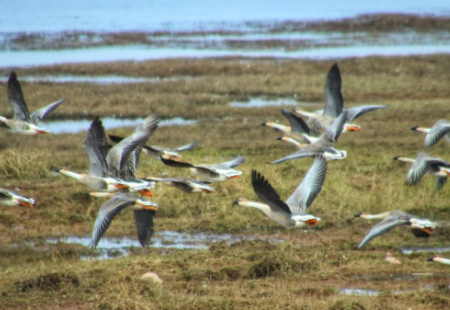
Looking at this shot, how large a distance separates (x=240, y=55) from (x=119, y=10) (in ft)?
110

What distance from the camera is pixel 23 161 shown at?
43.0ft

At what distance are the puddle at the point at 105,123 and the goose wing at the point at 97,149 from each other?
8.06 m

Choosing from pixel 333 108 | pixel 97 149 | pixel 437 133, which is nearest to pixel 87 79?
pixel 333 108

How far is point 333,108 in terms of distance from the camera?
40.2 feet

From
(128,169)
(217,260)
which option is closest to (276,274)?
(217,260)

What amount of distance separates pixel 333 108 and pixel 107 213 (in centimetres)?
561

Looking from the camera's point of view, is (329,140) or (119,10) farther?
(119,10)

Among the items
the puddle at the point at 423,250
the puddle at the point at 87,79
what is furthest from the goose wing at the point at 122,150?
the puddle at the point at 87,79

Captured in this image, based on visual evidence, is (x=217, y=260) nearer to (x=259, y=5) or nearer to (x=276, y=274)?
(x=276, y=274)

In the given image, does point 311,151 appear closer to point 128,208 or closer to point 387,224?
point 387,224

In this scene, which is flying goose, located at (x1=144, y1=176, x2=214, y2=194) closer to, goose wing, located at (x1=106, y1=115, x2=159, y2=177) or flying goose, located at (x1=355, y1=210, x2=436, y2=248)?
goose wing, located at (x1=106, y1=115, x2=159, y2=177)

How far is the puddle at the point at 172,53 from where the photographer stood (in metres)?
29.8

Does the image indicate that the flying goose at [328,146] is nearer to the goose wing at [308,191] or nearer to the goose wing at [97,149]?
the goose wing at [308,191]

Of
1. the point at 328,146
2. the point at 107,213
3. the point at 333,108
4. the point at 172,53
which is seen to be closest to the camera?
the point at 107,213
